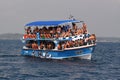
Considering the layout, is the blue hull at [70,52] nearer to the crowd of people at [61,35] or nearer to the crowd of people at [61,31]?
the crowd of people at [61,35]

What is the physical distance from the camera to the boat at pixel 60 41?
4747 cm

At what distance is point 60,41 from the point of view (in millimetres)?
48469

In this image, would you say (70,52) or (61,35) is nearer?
(70,52)

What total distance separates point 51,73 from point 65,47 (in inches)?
419

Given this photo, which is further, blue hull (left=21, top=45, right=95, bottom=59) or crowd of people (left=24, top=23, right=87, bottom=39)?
crowd of people (left=24, top=23, right=87, bottom=39)

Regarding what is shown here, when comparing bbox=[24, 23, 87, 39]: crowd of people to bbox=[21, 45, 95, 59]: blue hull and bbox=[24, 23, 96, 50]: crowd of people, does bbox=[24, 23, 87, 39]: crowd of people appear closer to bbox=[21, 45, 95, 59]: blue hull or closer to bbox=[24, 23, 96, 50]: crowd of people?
bbox=[24, 23, 96, 50]: crowd of people

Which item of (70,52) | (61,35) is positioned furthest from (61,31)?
(70,52)

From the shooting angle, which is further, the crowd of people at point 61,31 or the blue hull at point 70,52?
the crowd of people at point 61,31

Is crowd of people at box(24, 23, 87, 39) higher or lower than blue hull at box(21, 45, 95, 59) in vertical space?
higher

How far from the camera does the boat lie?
4747 cm

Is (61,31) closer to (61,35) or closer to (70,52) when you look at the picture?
(61,35)

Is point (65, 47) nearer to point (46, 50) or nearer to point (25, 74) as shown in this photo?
point (46, 50)

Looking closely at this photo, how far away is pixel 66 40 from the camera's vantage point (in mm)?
48062

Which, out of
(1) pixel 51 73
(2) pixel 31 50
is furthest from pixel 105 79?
(2) pixel 31 50
